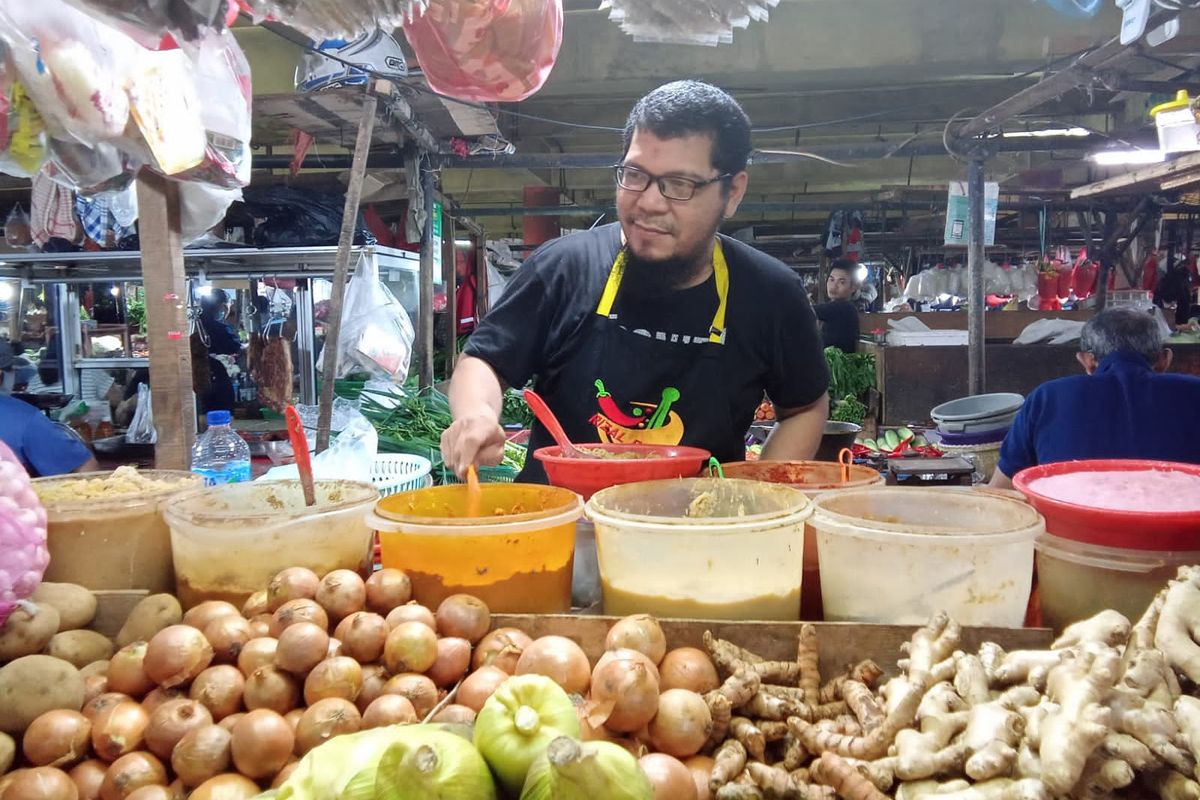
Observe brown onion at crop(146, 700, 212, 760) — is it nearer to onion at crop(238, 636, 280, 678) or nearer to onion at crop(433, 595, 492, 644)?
onion at crop(238, 636, 280, 678)

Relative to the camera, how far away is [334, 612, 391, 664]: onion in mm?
1351

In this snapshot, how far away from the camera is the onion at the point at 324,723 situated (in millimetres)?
1188

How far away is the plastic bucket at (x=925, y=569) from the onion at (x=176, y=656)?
3.67ft

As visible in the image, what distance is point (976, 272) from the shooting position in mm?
6492

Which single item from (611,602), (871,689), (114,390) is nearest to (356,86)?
(114,390)

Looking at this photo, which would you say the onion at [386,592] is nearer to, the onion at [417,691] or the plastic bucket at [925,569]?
the onion at [417,691]

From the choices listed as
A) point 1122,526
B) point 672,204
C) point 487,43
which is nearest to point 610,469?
point 672,204

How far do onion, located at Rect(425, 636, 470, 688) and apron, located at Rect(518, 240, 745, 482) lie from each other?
46.1 inches

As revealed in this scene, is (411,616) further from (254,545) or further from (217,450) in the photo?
(217,450)

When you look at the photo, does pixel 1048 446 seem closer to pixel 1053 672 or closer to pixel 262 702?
pixel 1053 672

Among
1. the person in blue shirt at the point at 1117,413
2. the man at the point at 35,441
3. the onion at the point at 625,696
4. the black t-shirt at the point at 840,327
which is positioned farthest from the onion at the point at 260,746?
the black t-shirt at the point at 840,327

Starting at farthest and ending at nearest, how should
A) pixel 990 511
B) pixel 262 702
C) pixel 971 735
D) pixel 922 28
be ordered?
pixel 922 28
pixel 990 511
pixel 262 702
pixel 971 735

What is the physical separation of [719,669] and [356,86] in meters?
4.34

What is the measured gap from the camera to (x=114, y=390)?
652 centimetres
